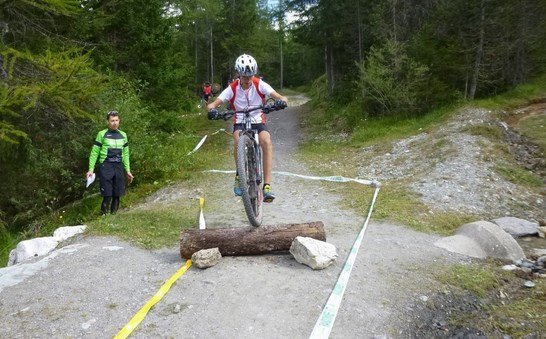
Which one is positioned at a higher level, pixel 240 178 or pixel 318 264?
pixel 240 178

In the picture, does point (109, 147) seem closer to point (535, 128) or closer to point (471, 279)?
point (471, 279)

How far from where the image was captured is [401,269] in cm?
509

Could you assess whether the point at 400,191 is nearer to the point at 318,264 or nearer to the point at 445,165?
the point at 445,165

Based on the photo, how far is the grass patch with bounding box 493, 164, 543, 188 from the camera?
31.0ft

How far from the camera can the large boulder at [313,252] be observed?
15.8 ft

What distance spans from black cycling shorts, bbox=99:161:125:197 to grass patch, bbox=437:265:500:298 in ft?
18.6

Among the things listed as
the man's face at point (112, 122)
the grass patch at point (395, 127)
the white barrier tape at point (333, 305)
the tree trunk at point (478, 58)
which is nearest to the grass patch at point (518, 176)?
the grass patch at point (395, 127)

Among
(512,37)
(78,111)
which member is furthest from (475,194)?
(512,37)

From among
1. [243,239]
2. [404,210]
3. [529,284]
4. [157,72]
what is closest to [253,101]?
[243,239]

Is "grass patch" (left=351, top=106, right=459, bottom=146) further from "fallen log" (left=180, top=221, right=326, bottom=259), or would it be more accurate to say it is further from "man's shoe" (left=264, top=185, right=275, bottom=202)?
"fallen log" (left=180, top=221, right=326, bottom=259)

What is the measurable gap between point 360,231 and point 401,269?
1.41 meters

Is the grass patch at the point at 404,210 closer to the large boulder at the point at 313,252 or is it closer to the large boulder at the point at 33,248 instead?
the large boulder at the point at 313,252

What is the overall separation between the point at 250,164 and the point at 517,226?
15.1ft

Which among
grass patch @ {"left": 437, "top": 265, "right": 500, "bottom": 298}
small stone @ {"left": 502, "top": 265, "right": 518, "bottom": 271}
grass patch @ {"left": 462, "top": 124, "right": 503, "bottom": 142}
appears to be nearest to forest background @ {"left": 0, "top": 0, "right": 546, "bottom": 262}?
grass patch @ {"left": 462, "top": 124, "right": 503, "bottom": 142}
